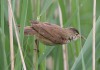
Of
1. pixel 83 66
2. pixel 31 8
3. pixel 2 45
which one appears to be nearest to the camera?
pixel 83 66

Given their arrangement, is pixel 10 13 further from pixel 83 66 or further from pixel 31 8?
pixel 83 66

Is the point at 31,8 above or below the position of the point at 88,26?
above

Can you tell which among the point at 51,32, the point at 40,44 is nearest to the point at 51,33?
the point at 51,32

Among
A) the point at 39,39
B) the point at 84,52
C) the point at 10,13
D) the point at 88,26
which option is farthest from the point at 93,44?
the point at 88,26

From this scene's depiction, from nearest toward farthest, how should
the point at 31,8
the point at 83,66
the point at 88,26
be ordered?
the point at 83,66
the point at 31,8
the point at 88,26

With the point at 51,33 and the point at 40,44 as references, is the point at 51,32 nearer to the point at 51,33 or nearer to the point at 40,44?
the point at 51,33

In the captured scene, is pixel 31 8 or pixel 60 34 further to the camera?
pixel 31 8

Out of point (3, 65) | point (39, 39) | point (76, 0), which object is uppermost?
point (76, 0)

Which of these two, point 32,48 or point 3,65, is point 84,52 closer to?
point 32,48
